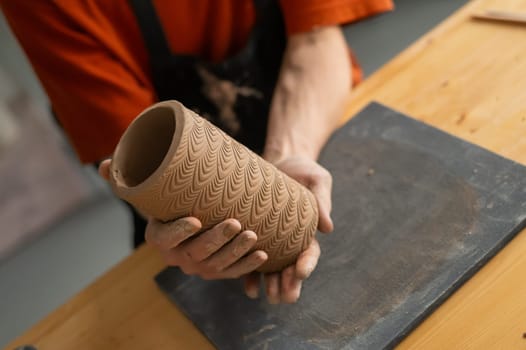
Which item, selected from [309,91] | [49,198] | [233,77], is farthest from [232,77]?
[49,198]

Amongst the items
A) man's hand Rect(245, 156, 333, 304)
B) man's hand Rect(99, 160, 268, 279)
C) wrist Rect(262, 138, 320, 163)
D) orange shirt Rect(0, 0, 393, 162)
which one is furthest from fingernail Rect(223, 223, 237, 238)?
orange shirt Rect(0, 0, 393, 162)

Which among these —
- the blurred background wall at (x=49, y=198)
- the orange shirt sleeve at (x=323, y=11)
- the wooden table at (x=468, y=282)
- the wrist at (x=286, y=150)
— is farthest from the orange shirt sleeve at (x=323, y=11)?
the blurred background wall at (x=49, y=198)

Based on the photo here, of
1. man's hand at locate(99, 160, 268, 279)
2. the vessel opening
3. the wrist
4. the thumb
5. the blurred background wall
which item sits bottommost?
the blurred background wall

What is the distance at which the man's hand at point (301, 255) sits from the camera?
69cm

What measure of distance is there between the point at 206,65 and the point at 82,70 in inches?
8.8

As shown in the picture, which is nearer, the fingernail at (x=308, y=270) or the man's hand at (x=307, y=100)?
the fingernail at (x=308, y=270)

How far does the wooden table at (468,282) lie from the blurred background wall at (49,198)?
0.82 metres

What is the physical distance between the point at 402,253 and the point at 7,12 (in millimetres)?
738

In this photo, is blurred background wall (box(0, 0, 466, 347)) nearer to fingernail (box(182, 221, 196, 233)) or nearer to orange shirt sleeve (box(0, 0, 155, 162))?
orange shirt sleeve (box(0, 0, 155, 162))

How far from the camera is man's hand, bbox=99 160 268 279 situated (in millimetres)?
611

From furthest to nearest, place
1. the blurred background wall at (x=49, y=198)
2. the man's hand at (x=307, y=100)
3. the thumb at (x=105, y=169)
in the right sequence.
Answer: the blurred background wall at (x=49, y=198)
the man's hand at (x=307, y=100)
the thumb at (x=105, y=169)

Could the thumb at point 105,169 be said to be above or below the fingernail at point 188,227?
above

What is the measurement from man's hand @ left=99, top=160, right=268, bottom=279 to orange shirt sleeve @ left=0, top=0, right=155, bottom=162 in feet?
0.93

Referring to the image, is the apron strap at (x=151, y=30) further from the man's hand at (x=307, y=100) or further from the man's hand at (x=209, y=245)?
the man's hand at (x=209, y=245)
